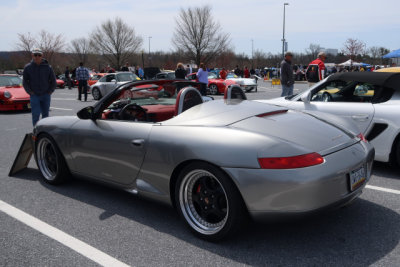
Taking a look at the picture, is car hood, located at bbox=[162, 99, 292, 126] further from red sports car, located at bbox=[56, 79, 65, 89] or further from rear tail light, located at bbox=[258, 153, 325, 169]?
red sports car, located at bbox=[56, 79, 65, 89]

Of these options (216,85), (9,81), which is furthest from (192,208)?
(216,85)

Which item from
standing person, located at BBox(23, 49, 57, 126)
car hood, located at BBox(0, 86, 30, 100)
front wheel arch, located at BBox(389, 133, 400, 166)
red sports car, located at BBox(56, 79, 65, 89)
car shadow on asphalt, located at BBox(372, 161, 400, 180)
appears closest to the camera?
front wheel arch, located at BBox(389, 133, 400, 166)

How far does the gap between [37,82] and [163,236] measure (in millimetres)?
5043

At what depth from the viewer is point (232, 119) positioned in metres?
3.06

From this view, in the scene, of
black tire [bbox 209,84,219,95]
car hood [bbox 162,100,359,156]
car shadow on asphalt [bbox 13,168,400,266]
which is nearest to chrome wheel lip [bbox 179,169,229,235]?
car shadow on asphalt [bbox 13,168,400,266]

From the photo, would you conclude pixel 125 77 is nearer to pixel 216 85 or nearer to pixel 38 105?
pixel 216 85

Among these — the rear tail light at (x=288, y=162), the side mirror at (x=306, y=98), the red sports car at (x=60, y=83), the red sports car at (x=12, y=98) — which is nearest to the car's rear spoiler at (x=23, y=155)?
the rear tail light at (x=288, y=162)

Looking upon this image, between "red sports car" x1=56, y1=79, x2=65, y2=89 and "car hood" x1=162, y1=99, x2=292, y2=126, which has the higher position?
"red sports car" x1=56, y1=79, x2=65, y2=89

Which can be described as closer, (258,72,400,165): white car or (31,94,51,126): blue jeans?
(258,72,400,165): white car

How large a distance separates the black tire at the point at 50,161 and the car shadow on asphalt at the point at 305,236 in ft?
2.64

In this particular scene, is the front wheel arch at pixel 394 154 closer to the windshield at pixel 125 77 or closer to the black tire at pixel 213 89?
the windshield at pixel 125 77

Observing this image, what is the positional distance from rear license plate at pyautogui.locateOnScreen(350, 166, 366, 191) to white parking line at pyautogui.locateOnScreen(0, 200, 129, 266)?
178cm

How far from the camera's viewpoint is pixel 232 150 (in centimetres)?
266

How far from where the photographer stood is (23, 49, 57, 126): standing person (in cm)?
688
